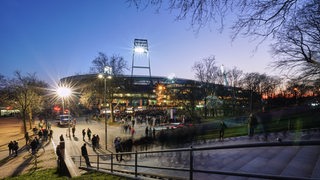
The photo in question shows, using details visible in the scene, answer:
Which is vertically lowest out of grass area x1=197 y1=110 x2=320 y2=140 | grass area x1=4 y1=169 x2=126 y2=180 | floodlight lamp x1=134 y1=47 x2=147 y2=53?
grass area x1=4 y1=169 x2=126 y2=180


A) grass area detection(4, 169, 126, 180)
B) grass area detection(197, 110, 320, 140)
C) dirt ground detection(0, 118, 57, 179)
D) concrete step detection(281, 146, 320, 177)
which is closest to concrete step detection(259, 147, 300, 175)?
concrete step detection(281, 146, 320, 177)

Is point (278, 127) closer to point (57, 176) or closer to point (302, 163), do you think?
point (302, 163)

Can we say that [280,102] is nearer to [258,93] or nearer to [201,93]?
[258,93]

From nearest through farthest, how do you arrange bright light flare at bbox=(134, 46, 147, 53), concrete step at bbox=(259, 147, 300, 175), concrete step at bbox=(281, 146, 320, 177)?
concrete step at bbox=(281, 146, 320, 177) → concrete step at bbox=(259, 147, 300, 175) → bright light flare at bbox=(134, 46, 147, 53)

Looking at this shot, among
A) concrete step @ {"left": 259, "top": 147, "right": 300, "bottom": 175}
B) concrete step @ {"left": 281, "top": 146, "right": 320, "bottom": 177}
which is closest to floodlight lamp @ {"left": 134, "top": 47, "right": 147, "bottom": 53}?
concrete step @ {"left": 259, "top": 147, "right": 300, "bottom": 175}

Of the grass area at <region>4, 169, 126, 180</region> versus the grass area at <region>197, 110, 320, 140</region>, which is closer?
the grass area at <region>4, 169, 126, 180</region>

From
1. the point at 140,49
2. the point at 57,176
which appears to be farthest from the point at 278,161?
the point at 140,49

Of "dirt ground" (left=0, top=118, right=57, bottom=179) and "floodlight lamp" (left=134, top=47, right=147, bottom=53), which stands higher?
"floodlight lamp" (left=134, top=47, right=147, bottom=53)

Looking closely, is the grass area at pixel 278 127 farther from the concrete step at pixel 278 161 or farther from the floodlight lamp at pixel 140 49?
the floodlight lamp at pixel 140 49

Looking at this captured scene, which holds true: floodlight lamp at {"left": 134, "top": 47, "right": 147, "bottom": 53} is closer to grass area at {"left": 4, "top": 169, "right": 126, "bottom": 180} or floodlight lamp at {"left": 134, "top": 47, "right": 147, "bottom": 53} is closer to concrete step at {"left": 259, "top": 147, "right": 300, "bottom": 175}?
grass area at {"left": 4, "top": 169, "right": 126, "bottom": 180}

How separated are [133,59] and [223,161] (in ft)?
284

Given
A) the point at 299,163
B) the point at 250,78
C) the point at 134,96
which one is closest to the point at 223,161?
the point at 299,163

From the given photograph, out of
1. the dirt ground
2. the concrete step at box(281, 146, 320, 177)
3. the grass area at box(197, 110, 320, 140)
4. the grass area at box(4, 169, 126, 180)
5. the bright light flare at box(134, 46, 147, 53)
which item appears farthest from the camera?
the bright light flare at box(134, 46, 147, 53)

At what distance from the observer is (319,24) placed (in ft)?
42.0
